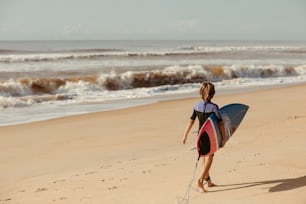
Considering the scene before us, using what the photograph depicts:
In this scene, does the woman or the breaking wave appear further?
the breaking wave

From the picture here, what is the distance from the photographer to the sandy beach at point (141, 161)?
5.16 meters

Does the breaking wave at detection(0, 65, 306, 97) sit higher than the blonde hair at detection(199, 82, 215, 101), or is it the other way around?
the blonde hair at detection(199, 82, 215, 101)

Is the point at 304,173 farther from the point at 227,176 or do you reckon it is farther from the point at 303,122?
the point at 303,122

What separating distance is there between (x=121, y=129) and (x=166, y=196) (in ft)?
15.6

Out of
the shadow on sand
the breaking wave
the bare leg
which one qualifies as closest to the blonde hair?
the bare leg

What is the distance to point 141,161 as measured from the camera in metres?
6.84

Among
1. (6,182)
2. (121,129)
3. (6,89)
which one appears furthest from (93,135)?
(6,89)

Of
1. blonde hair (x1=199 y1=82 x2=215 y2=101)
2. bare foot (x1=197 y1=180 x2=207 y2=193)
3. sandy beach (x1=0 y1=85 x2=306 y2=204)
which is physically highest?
blonde hair (x1=199 y1=82 x2=215 y2=101)

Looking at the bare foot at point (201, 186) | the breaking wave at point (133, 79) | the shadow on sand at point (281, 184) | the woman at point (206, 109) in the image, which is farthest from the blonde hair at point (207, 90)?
the breaking wave at point (133, 79)

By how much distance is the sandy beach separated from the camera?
5160 millimetres

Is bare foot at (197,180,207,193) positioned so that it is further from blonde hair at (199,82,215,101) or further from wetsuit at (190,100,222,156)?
blonde hair at (199,82,215,101)

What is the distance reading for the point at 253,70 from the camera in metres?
27.1

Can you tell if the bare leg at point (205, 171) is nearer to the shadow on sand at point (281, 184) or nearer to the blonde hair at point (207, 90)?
the shadow on sand at point (281, 184)

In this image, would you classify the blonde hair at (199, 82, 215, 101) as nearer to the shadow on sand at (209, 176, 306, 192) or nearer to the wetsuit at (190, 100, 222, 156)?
the wetsuit at (190, 100, 222, 156)
